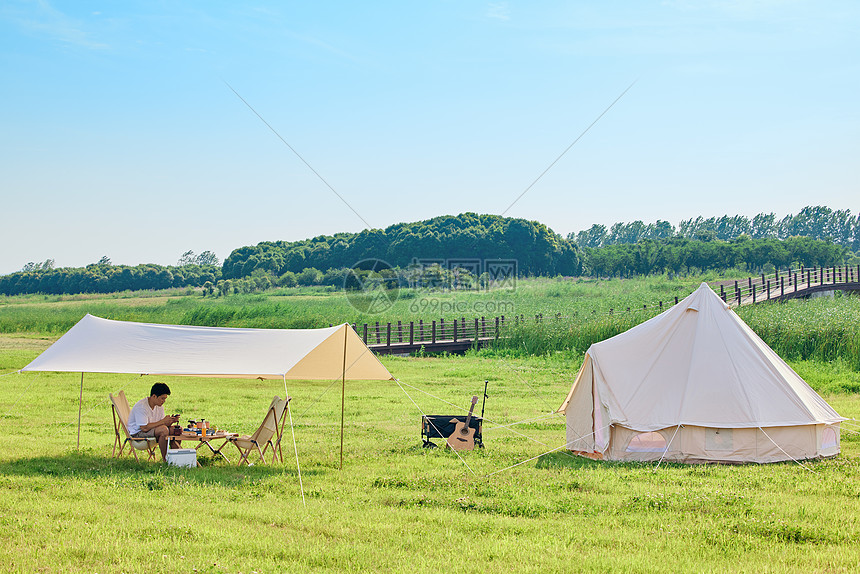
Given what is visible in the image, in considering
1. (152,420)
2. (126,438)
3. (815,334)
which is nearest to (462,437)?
(152,420)

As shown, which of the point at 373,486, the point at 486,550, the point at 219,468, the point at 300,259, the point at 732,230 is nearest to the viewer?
the point at 486,550

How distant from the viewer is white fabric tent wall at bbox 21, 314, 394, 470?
29.4 feet

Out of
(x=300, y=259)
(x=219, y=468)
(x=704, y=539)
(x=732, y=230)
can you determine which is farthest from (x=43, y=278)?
(x=732, y=230)

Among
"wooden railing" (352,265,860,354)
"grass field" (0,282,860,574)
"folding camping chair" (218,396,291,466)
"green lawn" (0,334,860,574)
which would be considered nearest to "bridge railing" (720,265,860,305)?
"wooden railing" (352,265,860,354)

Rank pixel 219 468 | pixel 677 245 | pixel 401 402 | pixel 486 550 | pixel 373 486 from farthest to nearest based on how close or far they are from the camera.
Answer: pixel 677 245 → pixel 401 402 → pixel 219 468 → pixel 373 486 → pixel 486 550

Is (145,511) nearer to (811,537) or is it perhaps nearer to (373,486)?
(373,486)

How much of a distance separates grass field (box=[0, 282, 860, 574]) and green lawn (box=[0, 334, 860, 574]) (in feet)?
0.08

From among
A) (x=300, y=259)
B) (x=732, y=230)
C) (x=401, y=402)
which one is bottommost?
(x=401, y=402)

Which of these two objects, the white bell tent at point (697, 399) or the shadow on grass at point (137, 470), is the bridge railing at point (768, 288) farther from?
the shadow on grass at point (137, 470)

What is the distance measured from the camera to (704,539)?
6.05 m

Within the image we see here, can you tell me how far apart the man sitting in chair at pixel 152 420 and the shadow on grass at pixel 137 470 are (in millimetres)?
386

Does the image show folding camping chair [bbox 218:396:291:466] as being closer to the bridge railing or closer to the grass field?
the grass field

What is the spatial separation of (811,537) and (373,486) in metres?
4.51

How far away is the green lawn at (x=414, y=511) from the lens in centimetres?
554
